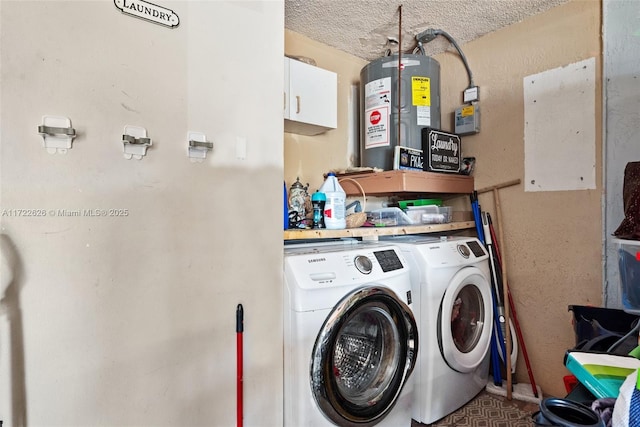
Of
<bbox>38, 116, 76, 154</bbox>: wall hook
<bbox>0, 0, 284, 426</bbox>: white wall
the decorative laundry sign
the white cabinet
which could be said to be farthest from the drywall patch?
<bbox>38, 116, 76, 154</bbox>: wall hook

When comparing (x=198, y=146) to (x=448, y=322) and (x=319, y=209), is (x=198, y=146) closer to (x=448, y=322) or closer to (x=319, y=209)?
(x=319, y=209)

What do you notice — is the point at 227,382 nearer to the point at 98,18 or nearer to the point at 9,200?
the point at 9,200

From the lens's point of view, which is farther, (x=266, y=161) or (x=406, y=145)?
(x=406, y=145)

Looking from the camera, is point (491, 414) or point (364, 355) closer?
point (364, 355)

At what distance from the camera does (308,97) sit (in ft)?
6.34

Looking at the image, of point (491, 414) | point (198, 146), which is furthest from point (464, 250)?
point (198, 146)

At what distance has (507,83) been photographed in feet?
7.18

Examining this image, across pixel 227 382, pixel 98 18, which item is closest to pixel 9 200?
pixel 98 18

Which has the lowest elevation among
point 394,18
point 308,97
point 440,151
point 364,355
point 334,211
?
point 364,355

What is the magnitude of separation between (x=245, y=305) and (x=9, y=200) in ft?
2.46

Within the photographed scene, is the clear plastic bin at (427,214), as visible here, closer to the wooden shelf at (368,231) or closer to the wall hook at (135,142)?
the wooden shelf at (368,231)

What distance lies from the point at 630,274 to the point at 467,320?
104cm

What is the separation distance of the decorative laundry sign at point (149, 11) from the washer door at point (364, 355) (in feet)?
3.86

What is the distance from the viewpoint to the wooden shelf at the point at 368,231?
4.87 feet
